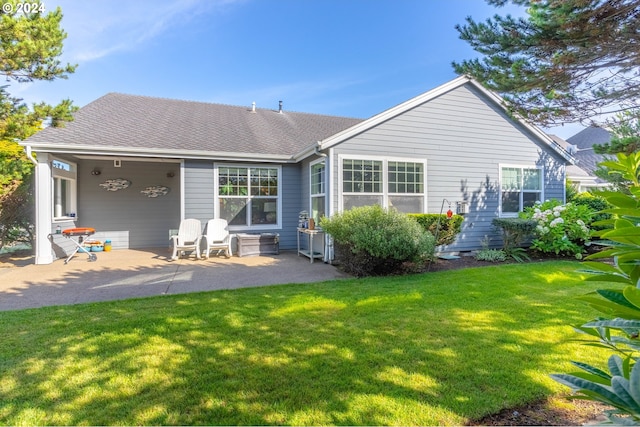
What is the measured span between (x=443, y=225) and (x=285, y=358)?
6563mm

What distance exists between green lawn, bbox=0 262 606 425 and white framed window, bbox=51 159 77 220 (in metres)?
5.61

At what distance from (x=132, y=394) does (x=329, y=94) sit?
17.6m

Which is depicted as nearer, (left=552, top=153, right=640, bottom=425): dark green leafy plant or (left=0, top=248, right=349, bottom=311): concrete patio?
(left=552, top=153, right=640, bottom=425): dark green leafy plant

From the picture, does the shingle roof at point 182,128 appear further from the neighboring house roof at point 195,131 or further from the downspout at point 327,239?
the downspout at point 327,239

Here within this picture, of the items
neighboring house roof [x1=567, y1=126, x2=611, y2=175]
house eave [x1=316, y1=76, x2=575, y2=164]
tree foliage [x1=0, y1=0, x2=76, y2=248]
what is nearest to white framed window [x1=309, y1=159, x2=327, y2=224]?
house eave [x1=316, y1=76, x2=575, y2=164]

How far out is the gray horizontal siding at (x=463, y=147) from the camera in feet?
27.8

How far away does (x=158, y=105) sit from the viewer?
11.6 m

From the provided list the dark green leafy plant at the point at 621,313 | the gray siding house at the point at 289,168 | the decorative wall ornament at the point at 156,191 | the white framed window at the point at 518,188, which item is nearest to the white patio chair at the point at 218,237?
the gray siding house at the point at 289,168

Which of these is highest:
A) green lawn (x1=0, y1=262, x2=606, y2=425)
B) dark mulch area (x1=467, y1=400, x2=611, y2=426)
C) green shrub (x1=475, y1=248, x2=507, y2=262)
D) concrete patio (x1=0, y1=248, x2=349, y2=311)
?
green shrub (x1=475, y1=248, x2=507, y2=262)

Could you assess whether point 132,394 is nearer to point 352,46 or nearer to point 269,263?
point 269,263

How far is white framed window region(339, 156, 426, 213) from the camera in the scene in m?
8.08

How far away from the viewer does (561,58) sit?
358 centimetres

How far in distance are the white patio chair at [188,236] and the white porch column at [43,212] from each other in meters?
2.79

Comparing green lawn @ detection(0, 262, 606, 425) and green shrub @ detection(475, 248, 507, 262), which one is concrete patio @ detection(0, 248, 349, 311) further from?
green shrub @ detection(475, 248, 507, 262)
